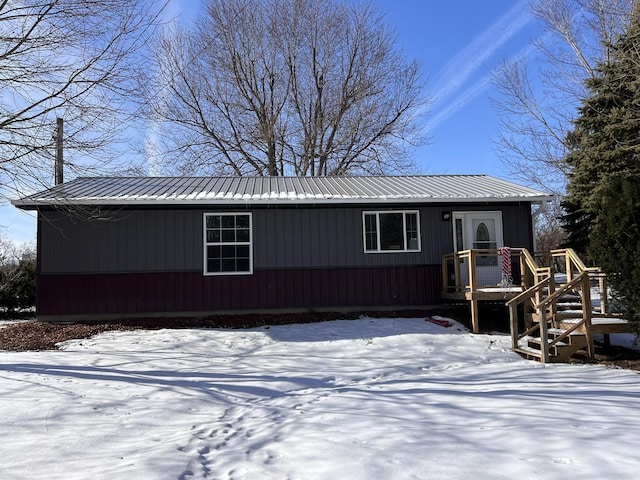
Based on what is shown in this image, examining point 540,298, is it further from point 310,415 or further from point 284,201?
point 310,415

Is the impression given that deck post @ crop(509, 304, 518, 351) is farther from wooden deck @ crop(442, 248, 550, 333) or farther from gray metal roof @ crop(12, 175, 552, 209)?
gray metal roof @ crop(12, 175, 552, 209)

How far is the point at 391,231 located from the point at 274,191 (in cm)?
317

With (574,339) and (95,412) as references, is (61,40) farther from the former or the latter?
(574,339)

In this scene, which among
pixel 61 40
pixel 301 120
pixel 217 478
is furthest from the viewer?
pixel 301 120

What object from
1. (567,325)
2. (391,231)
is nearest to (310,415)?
(567,325)

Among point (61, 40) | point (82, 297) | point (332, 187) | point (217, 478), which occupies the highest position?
point (61, 40)

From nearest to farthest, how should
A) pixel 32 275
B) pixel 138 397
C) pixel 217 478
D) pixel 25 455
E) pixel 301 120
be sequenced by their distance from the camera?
pixel 217 478 < pixel 25 455 < pixel 138 397 < pixel 32 275 < pixel 301 120

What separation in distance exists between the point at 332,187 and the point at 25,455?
411 inches

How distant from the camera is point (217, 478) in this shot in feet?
10.6

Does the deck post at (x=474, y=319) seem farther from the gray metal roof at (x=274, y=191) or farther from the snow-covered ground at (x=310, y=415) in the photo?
the gray metal roof at (x=274, y=191)

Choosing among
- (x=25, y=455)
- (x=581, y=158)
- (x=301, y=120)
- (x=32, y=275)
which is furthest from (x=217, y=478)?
(x=301, y=120)

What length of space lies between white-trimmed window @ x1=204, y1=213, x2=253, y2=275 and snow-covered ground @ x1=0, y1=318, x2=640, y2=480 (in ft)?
10.8

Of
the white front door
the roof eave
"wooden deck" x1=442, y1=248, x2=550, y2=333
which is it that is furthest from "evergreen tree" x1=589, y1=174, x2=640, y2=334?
the white front door

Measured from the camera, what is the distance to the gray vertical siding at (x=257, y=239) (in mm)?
11031
